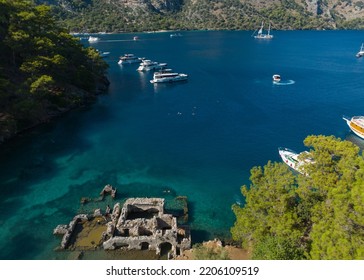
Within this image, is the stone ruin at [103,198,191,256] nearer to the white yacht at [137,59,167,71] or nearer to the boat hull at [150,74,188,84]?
the boat hull at [150,74,188,84]

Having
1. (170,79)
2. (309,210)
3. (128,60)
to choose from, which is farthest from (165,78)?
(309,210)

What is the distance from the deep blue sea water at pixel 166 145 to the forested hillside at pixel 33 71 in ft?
15.5

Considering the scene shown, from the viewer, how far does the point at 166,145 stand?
70.1 metres

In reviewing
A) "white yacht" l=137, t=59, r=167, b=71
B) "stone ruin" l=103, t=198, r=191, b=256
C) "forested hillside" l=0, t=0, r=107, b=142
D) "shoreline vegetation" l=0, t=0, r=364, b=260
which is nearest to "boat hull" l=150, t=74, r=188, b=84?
"white yacht" l=137, t=59, r=167, b=71

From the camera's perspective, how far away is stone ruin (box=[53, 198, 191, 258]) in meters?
38.3

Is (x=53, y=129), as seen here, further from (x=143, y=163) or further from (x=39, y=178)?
(x=143, y=163)

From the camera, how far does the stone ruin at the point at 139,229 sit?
38344 millimetres

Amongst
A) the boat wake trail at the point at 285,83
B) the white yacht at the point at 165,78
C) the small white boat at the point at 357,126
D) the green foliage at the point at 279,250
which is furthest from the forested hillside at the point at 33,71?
the small white boat at the point at 357,126

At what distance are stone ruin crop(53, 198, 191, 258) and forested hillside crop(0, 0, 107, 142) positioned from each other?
1593 inches

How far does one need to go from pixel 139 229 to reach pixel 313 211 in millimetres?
22869

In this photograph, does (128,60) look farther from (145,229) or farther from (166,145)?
(145,229)

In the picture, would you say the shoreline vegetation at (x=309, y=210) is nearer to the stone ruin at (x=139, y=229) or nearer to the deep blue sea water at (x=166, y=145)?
the stone ruin at (x=139, y=229)

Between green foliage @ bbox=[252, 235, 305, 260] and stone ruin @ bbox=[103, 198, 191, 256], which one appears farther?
stone ruin @ bbox=[103, 198, 191, 256]
